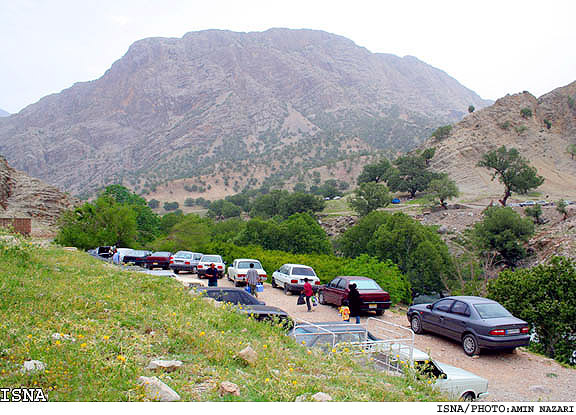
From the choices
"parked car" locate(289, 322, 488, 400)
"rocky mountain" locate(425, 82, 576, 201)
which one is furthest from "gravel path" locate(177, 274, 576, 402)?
"rocky mountain" locate(425, 82, 576, 201)

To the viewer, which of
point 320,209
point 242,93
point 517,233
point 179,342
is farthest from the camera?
point 242,93

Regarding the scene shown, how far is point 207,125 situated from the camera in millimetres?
153500

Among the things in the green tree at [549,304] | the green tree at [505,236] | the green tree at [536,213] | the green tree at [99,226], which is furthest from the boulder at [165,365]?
the green tree at [536,213]

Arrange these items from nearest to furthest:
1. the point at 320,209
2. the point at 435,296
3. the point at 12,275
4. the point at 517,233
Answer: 1. the point at 12,275
2. the point at 435,296
3. the point at 517,233
4. the point at 320,209

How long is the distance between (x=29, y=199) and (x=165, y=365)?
5262 centimetres

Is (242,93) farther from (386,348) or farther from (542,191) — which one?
(386,348)

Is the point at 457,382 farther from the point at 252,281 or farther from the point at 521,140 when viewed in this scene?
the point at 521,140

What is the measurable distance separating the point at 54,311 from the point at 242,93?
178144 mm

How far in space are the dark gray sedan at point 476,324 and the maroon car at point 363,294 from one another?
242 centimetres

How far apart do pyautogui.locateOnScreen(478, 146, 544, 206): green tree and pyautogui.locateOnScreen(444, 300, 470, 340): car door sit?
51.6m

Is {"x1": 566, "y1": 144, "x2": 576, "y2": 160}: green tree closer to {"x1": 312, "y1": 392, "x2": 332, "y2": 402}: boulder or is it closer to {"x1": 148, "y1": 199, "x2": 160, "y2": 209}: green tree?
{"x1": 312, "y1": 392, "x2": 332, "y2": 402}: boulder

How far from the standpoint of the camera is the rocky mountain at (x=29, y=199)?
150 ft

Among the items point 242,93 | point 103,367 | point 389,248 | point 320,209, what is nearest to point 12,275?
point 103,367

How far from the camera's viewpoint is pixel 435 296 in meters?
26.9
